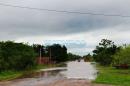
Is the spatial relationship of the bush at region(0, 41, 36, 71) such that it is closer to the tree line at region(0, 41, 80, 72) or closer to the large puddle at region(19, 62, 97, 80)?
the tree line at region(0, 41, 80, 72)

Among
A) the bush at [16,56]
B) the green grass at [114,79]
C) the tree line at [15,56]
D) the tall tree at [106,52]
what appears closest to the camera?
the green grass at [114,79]

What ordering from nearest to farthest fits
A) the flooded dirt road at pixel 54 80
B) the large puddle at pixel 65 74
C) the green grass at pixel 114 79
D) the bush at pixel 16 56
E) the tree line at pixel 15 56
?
the flooded dirt road at pixel 54 80 < the green grass at pixel 114 79 < the large puddle at pixel 65 74 < the tree line at pixel 15 56 < the bush at pixel 16 56

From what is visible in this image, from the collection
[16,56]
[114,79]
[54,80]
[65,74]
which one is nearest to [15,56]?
[16,56]

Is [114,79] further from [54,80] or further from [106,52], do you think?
[106,52]

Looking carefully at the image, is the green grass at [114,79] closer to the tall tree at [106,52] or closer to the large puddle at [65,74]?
Answer: the large puddle at [65,74]

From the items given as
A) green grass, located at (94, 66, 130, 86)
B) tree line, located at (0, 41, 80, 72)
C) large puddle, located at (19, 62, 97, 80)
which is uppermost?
tree line, located at (0, 41, 80, 72)

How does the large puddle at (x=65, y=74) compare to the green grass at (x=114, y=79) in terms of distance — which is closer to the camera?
the green grass at (x=114, y=79)

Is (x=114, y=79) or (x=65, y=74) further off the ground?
(x=65, y=74)

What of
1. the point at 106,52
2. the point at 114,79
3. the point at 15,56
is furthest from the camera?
the point at 106,52

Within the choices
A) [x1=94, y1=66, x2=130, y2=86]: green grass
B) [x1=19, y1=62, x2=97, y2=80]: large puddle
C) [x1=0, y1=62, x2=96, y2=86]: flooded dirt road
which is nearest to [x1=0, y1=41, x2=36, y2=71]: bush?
[x1=19, y1=62, x2=97, y2=80]: large puddle

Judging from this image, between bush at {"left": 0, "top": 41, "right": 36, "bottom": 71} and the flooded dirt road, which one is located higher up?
bush at {"left": 0, "top": 41, "right": 36, "bottom": 71}

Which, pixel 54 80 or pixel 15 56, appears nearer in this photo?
pixel 54 80

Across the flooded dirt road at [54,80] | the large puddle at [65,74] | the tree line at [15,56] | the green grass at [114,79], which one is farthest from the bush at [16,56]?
the green grass at [114,79]

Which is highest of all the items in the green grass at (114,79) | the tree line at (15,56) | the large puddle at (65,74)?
the tree line at (15,56)
